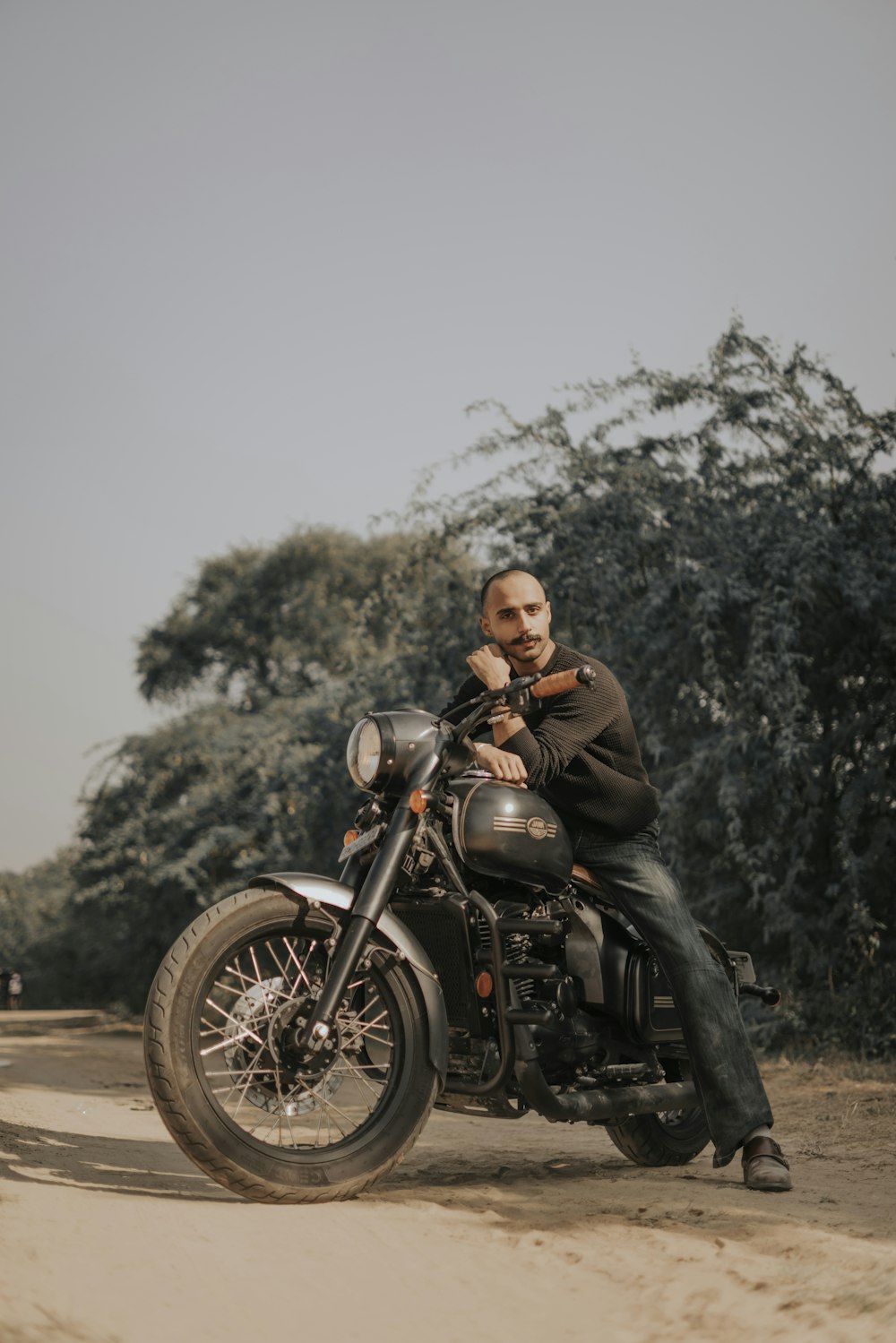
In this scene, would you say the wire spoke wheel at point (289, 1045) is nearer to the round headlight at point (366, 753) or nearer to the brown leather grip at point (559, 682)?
the round headlight at point (366, 753)

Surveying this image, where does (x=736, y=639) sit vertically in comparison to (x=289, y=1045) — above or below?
above

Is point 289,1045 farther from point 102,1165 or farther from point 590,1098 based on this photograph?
point 102,1165

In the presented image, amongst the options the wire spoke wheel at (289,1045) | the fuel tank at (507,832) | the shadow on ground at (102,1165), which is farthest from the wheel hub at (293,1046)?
the fuel tank at (507,832)

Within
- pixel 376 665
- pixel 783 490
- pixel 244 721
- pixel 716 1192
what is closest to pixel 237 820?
pixel 244 721

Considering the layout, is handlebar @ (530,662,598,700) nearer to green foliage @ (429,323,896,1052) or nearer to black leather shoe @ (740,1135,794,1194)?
black leather shoe @ (740,1135,794,1194)

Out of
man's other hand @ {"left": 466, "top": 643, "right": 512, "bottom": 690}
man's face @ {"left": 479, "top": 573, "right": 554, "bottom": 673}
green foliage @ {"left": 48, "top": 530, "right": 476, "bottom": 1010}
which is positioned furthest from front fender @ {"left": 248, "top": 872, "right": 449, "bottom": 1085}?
green foliage @ {"left": 48, "top": 530, "right": 476, "bottom": 1010}

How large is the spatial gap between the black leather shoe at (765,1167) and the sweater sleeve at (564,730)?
1.36m

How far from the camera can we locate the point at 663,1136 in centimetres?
477

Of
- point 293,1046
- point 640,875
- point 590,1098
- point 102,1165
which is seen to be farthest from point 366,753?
point 102,1165

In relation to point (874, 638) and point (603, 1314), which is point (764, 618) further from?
point (603, 1314)

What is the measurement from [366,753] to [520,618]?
2.43 ft

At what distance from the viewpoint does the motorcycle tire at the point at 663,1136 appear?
4719mm

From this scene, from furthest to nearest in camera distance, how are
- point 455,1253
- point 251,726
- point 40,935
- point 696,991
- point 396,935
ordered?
point 40,935, point 251,726, point 696,991, point 396,935, point 455,1253

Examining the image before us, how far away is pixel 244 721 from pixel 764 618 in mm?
15724
